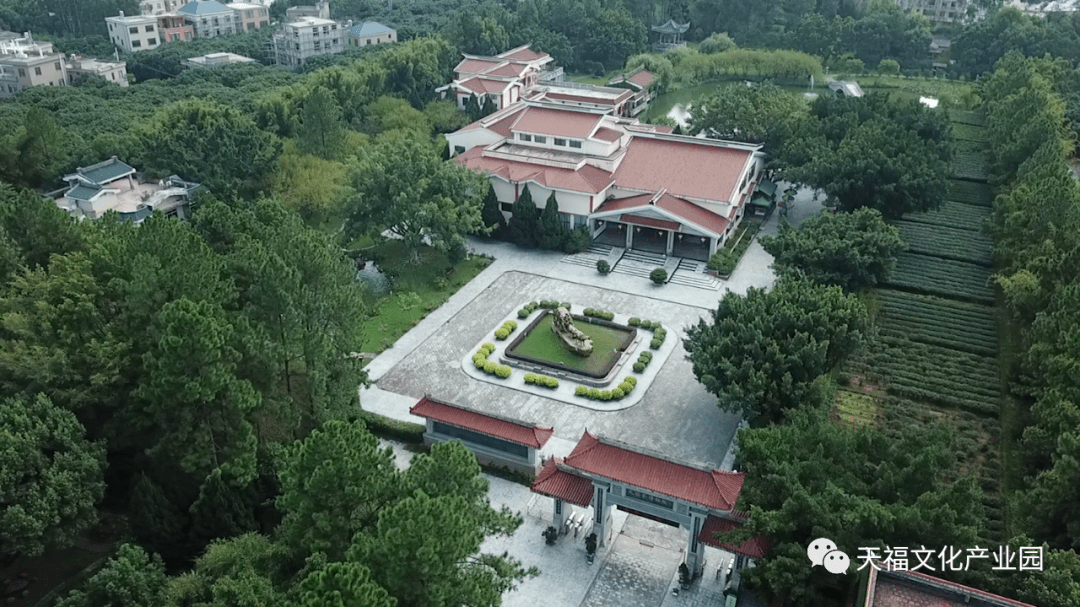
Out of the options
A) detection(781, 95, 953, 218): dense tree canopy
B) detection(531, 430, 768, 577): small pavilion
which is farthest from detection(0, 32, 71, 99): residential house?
detection(531, 430, 768, 577): small pavilion

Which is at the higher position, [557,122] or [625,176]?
[557,122]

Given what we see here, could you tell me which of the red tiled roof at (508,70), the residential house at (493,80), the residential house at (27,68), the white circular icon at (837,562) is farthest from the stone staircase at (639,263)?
the residential house at (27,68)

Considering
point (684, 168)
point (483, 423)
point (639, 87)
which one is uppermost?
point (684, 168)

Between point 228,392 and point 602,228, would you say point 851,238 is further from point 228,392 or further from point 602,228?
point 228,392

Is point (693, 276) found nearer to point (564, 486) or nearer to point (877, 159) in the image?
point (877, 159)

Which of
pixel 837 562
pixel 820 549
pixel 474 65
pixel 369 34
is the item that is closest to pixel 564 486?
pixel 820 549

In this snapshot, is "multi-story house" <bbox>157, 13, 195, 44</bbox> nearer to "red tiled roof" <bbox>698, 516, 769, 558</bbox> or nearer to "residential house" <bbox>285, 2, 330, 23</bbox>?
"residential house" <bbox>285, 2, 330, 23</bbox>
